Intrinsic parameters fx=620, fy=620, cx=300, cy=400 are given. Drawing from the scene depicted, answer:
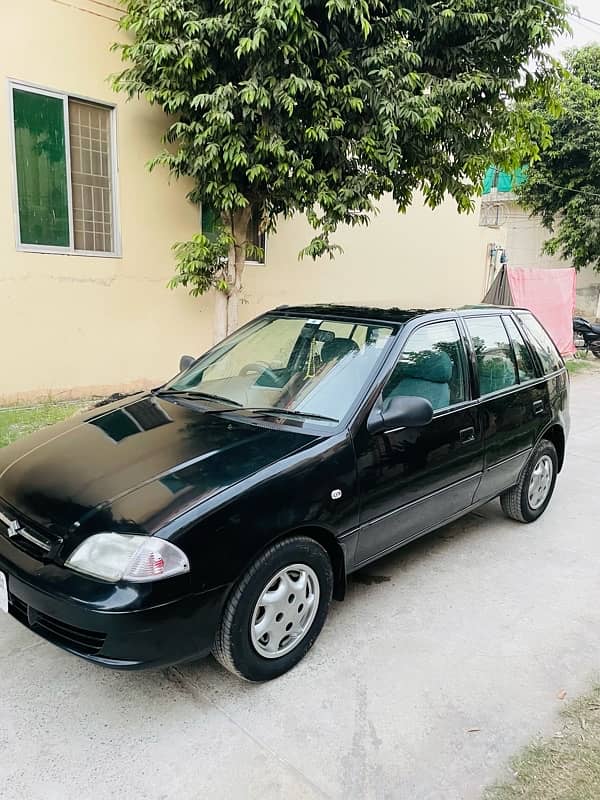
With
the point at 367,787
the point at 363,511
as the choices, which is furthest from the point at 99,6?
the point at 367,787

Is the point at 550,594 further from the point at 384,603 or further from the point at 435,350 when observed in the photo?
the point at 435,350

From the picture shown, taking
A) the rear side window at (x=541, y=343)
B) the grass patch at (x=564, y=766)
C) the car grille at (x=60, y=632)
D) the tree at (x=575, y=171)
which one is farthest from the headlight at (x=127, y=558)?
the tree at (x=575, y=171)

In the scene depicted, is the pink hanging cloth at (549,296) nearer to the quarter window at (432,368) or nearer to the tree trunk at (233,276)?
the tree trunk at (233,276)

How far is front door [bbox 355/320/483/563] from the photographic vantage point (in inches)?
125

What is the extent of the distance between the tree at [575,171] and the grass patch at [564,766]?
13.9m

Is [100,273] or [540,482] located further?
[100,273]

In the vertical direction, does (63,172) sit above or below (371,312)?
above

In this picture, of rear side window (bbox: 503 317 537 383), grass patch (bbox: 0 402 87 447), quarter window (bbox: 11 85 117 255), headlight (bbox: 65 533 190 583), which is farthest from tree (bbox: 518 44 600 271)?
headlight (bbox: 65 533 190 583)

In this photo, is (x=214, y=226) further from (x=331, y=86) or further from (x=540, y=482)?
(x=540, y=482)

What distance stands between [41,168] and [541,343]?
19.1 ft

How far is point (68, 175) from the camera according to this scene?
24.2 feet

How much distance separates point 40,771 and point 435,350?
2.85 m

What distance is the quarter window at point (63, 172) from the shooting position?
23.0 ft

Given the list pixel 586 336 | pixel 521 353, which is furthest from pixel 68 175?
pixel 586 336
